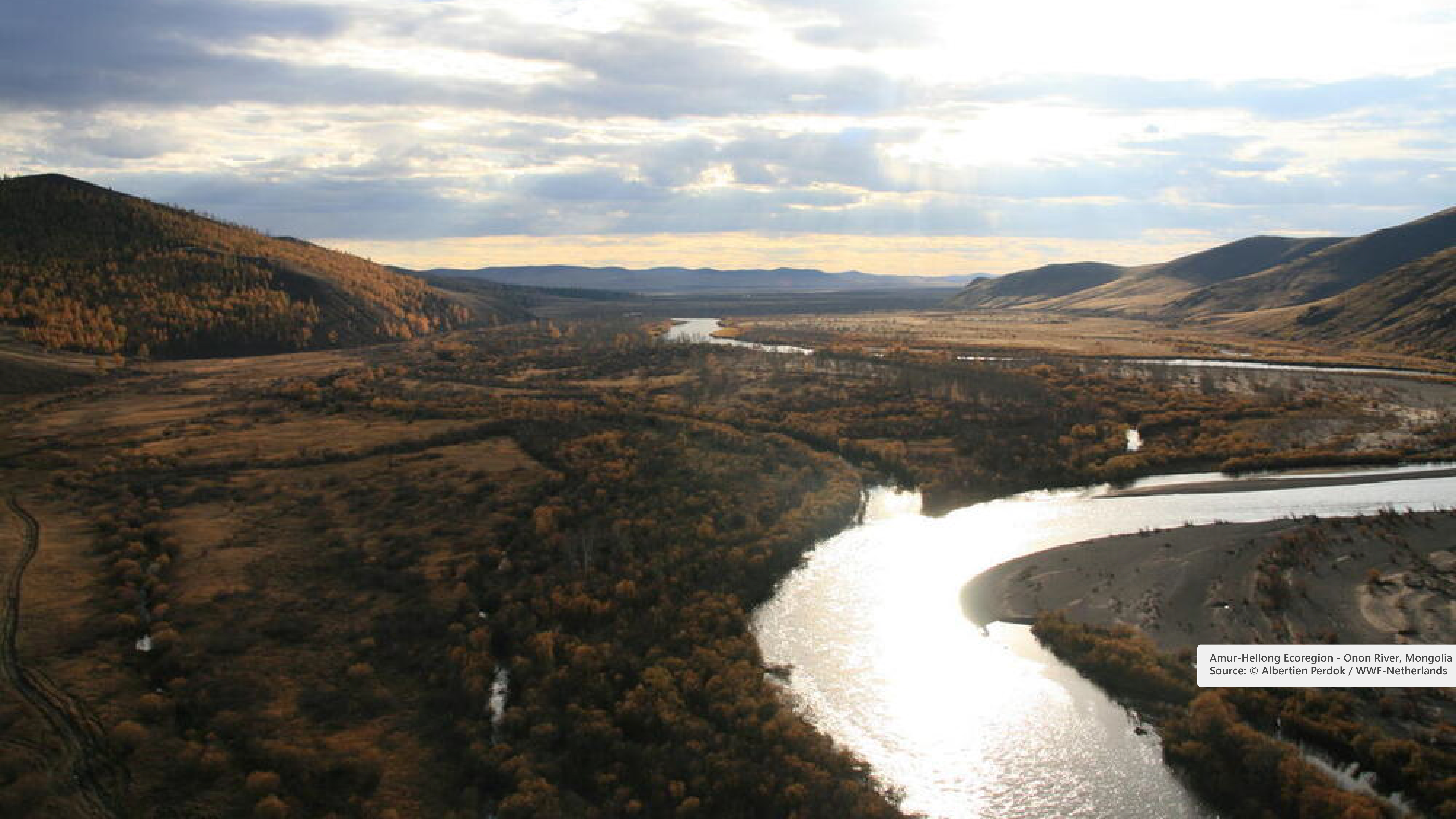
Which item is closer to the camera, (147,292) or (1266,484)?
(1266,484)

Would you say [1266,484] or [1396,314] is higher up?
[1396,314]

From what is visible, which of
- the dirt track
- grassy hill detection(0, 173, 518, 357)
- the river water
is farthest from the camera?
grassy hill detection(0, 173, 518, 357)

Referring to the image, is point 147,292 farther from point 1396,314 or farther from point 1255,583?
point 1396,314

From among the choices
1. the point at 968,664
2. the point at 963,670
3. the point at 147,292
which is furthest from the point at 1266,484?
the point at 147,292

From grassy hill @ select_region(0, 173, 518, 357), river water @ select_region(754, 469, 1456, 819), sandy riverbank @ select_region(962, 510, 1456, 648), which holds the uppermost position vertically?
grassy hill @ select_region(0, 173, 518, 357)

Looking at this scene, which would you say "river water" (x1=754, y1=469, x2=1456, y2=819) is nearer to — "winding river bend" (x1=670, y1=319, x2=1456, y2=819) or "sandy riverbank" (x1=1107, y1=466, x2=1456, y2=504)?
"winding river bend" (x1=670, y1=319, x2=1456, y2=819)

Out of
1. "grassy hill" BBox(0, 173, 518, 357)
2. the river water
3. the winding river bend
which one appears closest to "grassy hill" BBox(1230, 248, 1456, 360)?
the winding river bend

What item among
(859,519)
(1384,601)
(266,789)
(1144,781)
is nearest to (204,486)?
(266,789)
